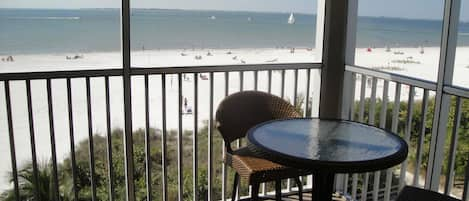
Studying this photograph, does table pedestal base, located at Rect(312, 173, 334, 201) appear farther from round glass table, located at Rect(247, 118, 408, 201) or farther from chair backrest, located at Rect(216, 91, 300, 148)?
chair backrest, located at Rect(216, 91, 300, 148)

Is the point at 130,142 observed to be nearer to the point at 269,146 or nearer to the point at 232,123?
the point at 232,123

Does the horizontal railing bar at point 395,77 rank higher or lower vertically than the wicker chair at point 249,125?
higher

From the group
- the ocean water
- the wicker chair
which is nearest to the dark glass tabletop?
the wicker chair

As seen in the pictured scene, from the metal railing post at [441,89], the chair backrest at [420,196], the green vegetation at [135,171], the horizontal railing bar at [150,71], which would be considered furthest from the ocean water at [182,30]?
the chair backrest at [420,196]

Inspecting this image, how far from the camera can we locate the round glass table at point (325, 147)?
5.73ft

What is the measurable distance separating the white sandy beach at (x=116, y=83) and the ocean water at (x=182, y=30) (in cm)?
24

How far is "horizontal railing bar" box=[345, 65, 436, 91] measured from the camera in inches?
104

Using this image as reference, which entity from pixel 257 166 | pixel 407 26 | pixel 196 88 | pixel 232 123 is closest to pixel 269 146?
pixel 257 166

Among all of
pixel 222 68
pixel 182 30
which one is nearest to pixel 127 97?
pixel 222 68

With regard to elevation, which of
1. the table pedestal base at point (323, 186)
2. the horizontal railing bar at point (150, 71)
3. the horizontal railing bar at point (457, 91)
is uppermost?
the horizontal railing bar at point (150, 71)

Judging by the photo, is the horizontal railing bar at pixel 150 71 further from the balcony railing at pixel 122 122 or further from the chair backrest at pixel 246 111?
the chair backrest at pixel 246 111

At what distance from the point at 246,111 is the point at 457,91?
133 cm

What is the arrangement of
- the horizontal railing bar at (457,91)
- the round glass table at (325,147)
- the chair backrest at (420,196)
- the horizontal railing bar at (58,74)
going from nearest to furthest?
the round glass table at (325,147) → the chair backrest at (420,196) → the horizontal railing bar at (457,91) → the horizontal railing bar at (58,74)

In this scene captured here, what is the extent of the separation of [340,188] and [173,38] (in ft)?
16.4
